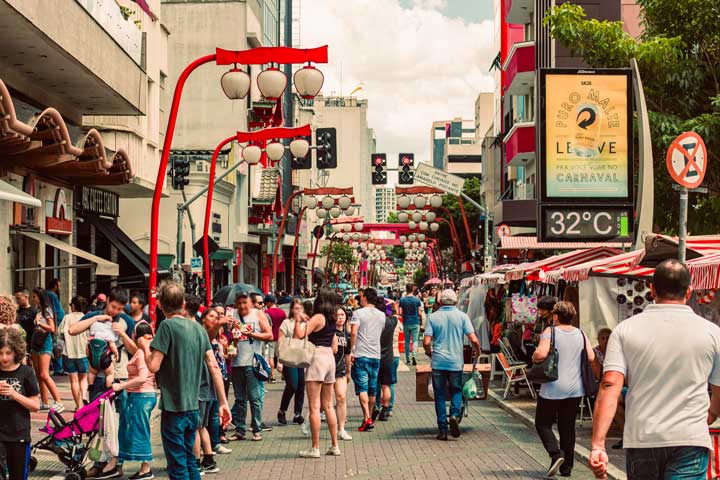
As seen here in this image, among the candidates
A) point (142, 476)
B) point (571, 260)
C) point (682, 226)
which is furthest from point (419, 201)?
point (682, 226)

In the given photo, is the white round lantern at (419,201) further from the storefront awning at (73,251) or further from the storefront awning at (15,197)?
the storefront awning at (15,197)

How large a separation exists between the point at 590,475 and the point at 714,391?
18.2ft

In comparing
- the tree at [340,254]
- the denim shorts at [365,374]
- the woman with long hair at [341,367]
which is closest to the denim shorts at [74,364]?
the denim shorts at [365,374]

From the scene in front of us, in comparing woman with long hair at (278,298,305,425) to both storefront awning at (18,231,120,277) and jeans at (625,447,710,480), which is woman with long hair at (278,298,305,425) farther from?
jeans at (625,447,710,480)

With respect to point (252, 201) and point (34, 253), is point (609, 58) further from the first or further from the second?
point (252, 201)

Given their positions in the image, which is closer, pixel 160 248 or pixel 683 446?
pixel 683 446

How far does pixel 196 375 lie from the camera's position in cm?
871

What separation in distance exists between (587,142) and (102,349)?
8.78 meters

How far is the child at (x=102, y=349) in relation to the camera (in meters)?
12.1

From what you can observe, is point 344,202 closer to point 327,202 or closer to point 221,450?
point 327,202

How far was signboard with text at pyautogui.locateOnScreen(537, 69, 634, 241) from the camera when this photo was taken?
17.5 m

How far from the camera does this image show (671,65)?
19.0 m

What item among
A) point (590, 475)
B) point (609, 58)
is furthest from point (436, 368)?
point (609, 58)

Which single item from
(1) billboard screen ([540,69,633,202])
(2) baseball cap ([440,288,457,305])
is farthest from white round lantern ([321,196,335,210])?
(2) baseball cap ([440,288,457,305])
